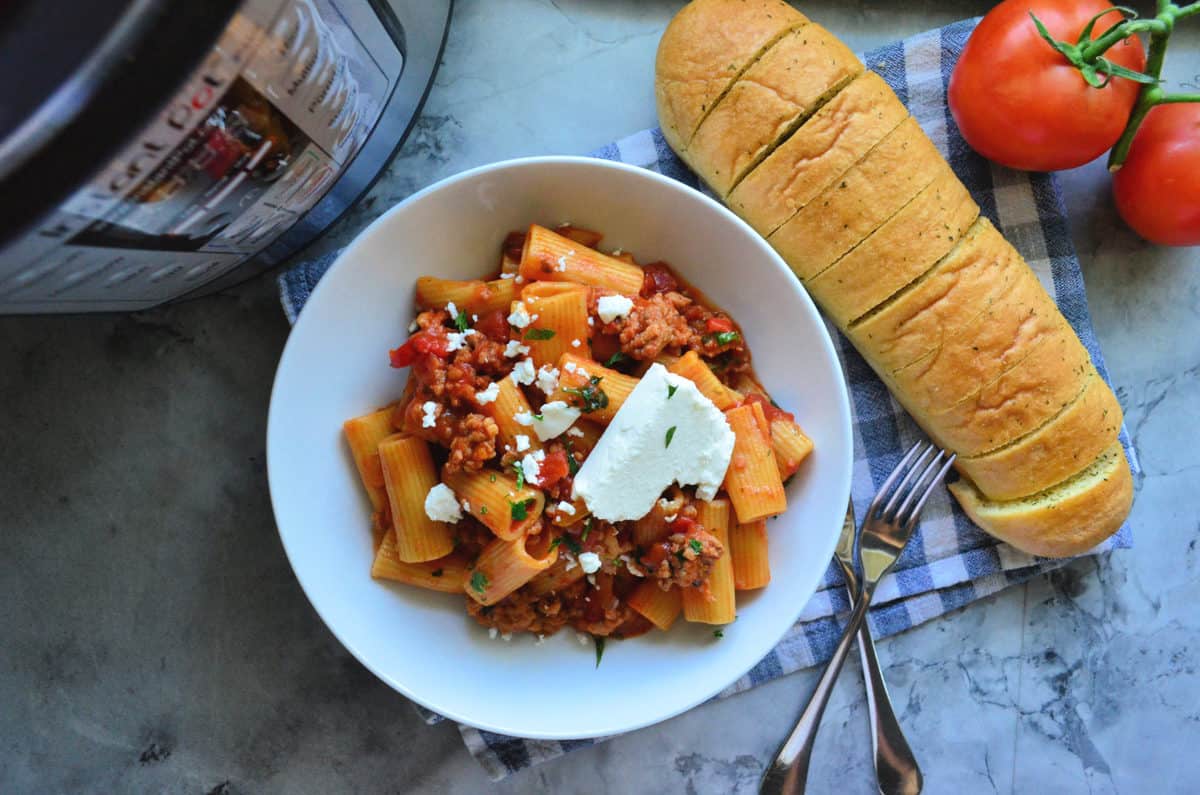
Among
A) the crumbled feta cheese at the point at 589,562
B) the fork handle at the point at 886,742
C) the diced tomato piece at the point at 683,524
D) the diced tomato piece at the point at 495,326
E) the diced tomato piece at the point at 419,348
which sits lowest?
the fork handle at the point at 886,742

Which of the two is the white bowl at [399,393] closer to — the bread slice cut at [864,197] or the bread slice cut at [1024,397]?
the bread slice cut at [864,197]

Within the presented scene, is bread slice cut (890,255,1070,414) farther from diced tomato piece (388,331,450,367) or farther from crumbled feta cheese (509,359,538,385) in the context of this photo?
diced tomato piece (388,331,450,367)

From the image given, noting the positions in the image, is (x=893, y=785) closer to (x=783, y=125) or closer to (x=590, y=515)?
(x=590, y=515)

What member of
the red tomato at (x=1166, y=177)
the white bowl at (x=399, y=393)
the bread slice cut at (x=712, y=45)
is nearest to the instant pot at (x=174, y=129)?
the white bowl at (x=399, y=393)

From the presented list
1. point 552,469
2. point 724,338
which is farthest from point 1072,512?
point 552,469

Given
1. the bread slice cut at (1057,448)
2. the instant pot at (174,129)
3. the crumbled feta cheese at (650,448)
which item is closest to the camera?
the instant pot at (174,129)

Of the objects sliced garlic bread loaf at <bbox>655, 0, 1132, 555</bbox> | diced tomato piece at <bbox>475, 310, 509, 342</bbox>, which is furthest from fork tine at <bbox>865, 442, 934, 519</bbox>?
diced tomato piece at <bbox>475, 310, 509, 342</bbox>

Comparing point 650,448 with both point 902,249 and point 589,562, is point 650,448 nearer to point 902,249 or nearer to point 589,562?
point 589,562

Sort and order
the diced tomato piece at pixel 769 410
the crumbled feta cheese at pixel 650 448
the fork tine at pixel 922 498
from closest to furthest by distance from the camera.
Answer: the crumbled feta cheese at pixel 650 448
the diced tomato piece at pixel 769 410
the fork tine at pixel 922 498
